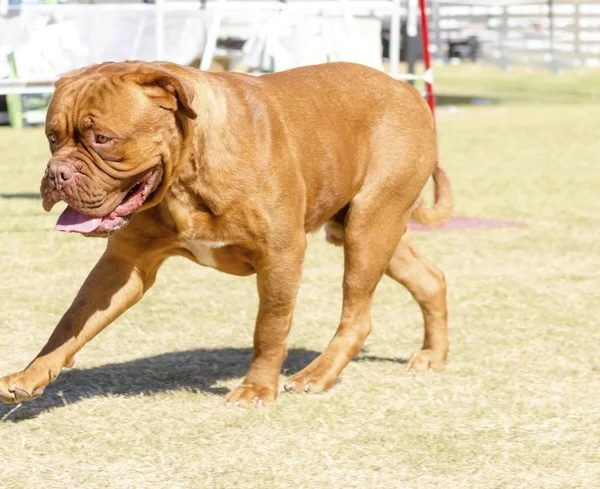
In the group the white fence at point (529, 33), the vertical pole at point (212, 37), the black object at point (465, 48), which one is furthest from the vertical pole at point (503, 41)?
the vertical pole at point (212, 37)

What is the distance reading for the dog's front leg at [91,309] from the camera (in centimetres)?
421

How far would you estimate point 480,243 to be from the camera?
8.34 meters

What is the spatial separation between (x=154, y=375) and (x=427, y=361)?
1205mm

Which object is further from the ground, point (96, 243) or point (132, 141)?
point (132, 141)

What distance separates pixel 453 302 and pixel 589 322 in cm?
82

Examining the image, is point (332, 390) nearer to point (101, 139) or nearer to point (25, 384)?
point (25, 384)

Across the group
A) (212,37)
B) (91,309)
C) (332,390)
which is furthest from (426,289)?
(212,37)

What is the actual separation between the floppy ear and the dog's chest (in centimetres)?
55

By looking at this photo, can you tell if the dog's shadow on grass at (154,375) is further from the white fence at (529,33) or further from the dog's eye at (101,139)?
the white fence at (529,33)

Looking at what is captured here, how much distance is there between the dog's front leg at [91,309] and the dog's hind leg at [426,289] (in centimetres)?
126

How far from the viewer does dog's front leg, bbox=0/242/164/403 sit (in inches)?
166

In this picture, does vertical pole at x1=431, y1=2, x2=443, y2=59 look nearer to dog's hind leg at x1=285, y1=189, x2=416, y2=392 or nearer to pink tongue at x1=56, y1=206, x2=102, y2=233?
dog's hind leg at x1=285, y1=189, x2=416, y2=392

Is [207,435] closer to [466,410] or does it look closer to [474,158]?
[466,410]

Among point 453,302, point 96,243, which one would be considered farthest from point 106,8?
point 453,302
